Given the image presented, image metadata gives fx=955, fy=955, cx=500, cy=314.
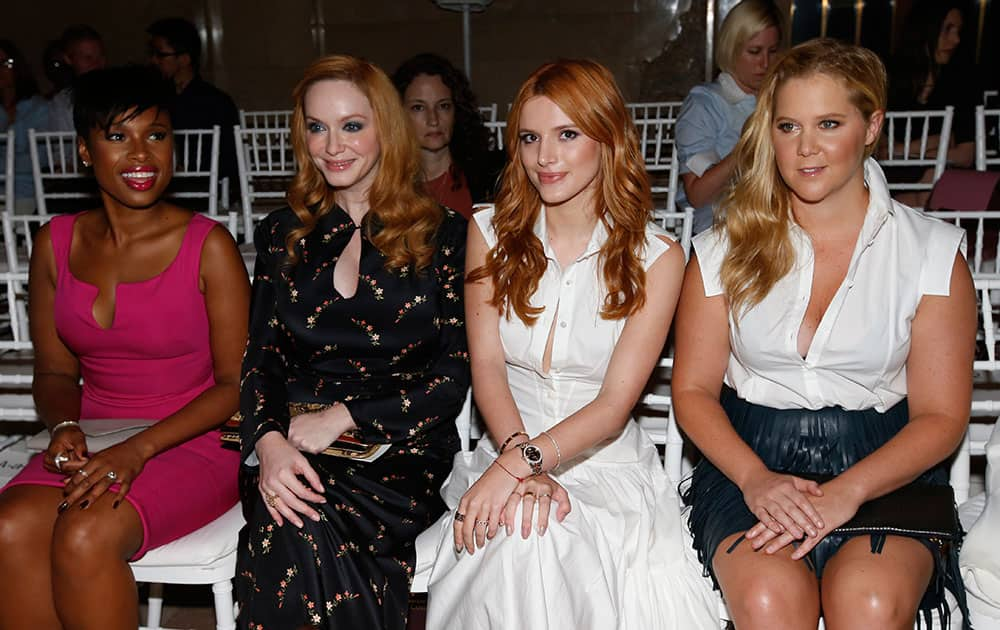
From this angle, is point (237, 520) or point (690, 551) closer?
point (690, 551)

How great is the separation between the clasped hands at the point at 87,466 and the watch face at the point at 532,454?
0.84m

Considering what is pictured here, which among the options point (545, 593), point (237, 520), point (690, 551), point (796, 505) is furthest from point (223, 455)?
point (796, 505)

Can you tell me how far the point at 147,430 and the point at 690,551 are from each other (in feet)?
4.01

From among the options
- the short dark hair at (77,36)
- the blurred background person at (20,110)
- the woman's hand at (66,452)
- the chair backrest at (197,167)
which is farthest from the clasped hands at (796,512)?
the short dark hair at (77,36)

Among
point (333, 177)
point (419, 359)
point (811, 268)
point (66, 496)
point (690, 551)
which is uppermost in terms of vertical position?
point (333, 177)

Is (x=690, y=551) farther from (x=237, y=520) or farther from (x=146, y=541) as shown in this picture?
(x=146, y=541)

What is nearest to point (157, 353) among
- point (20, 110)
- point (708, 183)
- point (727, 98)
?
point (708, 183)

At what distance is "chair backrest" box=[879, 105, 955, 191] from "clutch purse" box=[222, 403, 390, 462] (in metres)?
2.58

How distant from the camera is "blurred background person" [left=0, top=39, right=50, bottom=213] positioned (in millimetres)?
5395

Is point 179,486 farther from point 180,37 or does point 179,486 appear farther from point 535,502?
point 180,37

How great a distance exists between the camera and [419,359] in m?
2.25

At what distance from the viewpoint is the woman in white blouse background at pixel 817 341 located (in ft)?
6.06

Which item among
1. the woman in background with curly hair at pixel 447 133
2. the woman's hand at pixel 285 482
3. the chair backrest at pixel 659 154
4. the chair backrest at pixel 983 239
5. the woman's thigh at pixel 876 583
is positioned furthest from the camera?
the chair backrest at pixel 659 154

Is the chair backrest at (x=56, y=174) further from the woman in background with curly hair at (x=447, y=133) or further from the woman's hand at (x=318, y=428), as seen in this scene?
the woman's hand at (x=318, y=428)
